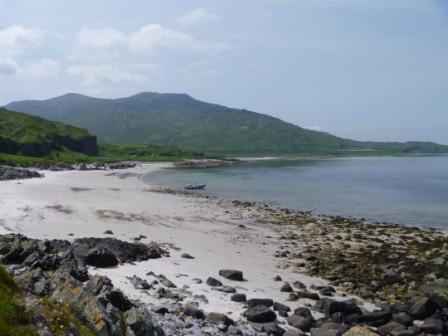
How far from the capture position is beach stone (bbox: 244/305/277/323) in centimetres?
1888

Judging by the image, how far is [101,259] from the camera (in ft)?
83.4

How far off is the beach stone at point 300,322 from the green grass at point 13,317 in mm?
11511

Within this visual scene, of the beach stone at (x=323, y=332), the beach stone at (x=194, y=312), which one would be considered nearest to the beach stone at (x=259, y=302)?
the beach stone at (x=194, y=312)

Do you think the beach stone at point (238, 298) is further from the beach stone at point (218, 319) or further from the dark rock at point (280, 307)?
the beach stone at point (218, 319)

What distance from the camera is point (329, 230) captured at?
46.2m

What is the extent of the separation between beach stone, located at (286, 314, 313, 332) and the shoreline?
66 cm

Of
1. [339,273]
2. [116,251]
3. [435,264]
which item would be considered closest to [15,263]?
[116,251]

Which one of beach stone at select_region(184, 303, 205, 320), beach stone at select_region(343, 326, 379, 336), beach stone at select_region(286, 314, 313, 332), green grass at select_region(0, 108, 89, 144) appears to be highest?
green grass at select_region(0, 108, 89, 144)

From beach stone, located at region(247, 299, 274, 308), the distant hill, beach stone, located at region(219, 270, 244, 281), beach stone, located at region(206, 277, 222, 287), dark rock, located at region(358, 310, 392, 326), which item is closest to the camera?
dark rock, located at region(358, 310, 392, 326)

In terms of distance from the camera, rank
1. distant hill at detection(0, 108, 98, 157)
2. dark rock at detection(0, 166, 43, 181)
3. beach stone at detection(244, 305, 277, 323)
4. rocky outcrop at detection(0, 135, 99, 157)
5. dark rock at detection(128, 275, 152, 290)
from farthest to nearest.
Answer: distant hill at detection(0, 108, 98, 157), rocky outcrop at detection(0, 135, 99, 157), dark rock at detection(0, 166, 43, 181), dark rock at detection(128, 275, 152, 290), beach stone at detection(244, 305, 277, 323)

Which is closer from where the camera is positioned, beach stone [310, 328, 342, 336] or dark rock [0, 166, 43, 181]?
beach stone [310, 328, 342, 336]

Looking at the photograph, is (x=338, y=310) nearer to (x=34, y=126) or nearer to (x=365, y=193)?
(x=365, y=193)

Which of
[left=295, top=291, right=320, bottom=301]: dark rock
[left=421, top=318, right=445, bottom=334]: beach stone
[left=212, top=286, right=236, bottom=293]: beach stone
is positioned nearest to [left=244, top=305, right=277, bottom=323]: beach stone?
[left=212, top=286, right=236, bottom=293]: beach stone

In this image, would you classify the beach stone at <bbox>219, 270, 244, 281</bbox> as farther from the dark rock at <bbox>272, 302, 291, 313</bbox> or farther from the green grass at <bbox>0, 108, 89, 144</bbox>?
the green grass at <bbox>0, 108, 89, 144</bbox>
